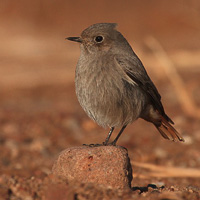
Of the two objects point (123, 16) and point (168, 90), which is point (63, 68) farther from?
point (123, 16)

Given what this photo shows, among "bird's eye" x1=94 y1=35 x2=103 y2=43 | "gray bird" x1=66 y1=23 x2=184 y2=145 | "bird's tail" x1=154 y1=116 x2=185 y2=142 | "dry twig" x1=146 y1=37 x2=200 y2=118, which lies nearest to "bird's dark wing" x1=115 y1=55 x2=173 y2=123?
"gray bird" x1=66 y1=23 x2=184 y2=145

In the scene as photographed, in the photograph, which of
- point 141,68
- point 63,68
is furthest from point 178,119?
point 63,68

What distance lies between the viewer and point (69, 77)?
1551 cm

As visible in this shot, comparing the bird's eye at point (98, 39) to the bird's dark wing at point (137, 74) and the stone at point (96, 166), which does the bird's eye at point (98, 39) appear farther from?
the stone at point (96, 166)

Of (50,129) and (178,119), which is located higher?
(178,119)

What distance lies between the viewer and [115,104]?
5.70 meters

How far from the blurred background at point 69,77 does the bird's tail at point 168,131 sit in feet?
2.29

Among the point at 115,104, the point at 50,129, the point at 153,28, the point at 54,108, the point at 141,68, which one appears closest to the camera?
the point at 115,104

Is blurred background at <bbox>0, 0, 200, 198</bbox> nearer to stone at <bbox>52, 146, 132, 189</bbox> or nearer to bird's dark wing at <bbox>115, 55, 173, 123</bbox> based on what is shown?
bird's dark wing at <bbox>115, 55, 173, 123</bbox>

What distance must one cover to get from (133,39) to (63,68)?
514cm

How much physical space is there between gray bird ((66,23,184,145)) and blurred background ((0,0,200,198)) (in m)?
1.20

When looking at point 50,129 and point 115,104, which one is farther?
point 50,129

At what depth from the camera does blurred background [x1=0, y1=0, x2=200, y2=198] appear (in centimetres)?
877

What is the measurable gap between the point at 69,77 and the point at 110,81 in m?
9.94
